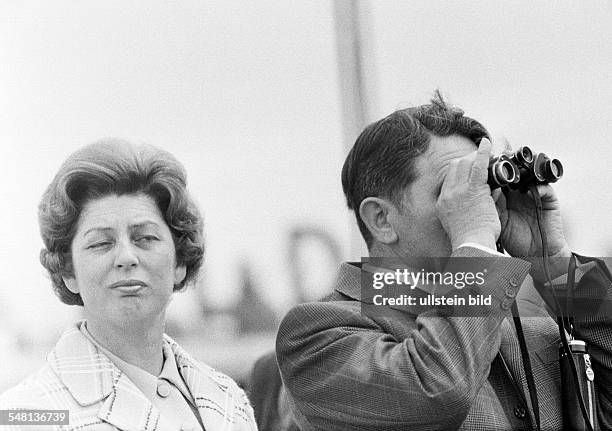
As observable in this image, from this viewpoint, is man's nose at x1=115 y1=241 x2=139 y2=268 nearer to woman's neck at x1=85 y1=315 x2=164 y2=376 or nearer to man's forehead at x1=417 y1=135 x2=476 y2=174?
woman's neck at x1=85 y1=315 x2=164 y2=376

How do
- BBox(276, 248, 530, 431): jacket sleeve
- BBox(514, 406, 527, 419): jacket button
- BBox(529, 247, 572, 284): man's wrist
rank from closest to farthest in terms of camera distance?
BBox(276, 248, 530, 431): jacket sleeve, BBox(514, 406, 527, 419): jacket button, BBox(529, 247, 572, 284): man's wrist

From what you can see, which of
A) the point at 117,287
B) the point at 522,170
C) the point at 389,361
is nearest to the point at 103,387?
the point at 117,287

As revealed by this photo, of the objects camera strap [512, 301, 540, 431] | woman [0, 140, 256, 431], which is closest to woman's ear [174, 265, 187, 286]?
woman [0, 140, 256, 431]

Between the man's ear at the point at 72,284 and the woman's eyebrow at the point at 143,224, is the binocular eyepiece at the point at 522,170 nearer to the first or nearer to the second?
the woman's eyebrow at the point at 143,224

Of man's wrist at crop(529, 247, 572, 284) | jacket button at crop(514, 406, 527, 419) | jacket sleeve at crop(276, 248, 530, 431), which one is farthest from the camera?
man's wrist at crop(529, 247, 572, 284)

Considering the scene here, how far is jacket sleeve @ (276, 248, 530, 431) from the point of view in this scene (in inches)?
42.3

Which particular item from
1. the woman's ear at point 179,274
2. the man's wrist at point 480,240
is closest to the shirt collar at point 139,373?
the woman's ear at point 179,274

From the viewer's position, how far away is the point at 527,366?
123cm

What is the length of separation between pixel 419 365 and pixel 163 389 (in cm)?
34

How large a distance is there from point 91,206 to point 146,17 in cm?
36

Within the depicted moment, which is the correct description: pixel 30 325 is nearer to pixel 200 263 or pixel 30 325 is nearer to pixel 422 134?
pixel 200 263

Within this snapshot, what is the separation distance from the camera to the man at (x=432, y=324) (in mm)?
1087

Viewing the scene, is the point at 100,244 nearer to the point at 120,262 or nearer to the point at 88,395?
the point at 120,262

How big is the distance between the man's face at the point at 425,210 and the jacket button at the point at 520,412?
0.74ft
